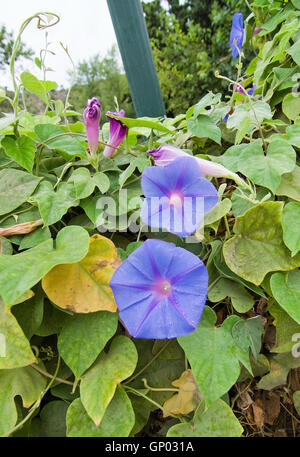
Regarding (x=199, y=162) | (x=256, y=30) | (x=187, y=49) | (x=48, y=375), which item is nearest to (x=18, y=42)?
(x=199, y=162)

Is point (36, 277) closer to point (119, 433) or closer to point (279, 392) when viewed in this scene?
point (119, 433)

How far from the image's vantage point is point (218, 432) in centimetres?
43

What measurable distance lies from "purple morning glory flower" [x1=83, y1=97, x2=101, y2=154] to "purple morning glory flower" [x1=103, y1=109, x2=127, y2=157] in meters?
0.02

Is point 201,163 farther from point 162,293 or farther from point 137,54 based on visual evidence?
point 137,54

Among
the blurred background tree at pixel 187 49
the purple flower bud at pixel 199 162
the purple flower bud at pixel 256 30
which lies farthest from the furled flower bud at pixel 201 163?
the blurred background tree at pixel 187 49

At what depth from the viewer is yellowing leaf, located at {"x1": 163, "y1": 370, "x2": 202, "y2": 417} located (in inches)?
17.7

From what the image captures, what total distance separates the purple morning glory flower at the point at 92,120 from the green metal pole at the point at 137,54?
1.03 metres

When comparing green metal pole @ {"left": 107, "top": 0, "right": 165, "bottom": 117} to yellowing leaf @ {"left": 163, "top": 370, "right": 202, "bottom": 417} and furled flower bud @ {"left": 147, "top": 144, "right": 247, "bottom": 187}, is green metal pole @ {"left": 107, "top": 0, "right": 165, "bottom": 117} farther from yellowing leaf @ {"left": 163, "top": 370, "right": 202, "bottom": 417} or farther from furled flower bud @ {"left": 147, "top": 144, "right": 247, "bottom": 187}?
yellowing leaf @ {"left": 163, "top": 370, "right": 202, "bottom": 417}

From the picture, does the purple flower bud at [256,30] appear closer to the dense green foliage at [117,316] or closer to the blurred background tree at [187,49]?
the dense green foliage at [117,316]

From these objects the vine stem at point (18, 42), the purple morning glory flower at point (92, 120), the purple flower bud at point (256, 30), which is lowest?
the purple morning glory flower at point (92, 120)

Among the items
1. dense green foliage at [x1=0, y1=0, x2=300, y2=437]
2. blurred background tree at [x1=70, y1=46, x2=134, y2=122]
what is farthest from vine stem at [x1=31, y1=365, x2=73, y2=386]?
blurred background tree at [x1=70, y1=46, x2=134, y2=122]

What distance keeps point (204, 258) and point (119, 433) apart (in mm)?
237

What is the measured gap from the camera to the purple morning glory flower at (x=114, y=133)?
0.56 m
